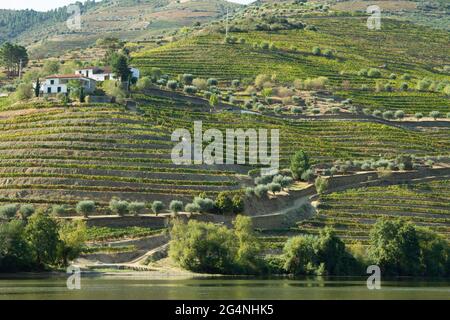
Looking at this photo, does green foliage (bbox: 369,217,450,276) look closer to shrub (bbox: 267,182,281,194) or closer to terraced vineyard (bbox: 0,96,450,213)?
shrub (bbox: 267,182,281,194)

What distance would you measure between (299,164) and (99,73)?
3330 centimetres

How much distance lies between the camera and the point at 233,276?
299ft

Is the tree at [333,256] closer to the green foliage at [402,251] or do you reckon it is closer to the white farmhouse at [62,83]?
the green foliage at [402,251]

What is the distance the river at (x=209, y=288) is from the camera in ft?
226

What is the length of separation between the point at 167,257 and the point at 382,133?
48.5 metres

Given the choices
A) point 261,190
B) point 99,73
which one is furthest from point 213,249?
point 99,73

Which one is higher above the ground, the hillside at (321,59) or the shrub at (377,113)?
the hillside at (321,59)

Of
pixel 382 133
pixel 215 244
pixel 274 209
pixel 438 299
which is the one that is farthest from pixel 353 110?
pixel 438 299

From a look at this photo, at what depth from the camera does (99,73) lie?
5477 inches

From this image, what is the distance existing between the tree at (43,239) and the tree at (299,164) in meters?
36.2

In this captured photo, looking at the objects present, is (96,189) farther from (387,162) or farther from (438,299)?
(438,299)

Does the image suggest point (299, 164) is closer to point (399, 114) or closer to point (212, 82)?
point (399, 114)

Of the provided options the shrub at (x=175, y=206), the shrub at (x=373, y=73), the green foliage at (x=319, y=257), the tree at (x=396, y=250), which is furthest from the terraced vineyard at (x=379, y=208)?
the shrub at (x=373, y=73)

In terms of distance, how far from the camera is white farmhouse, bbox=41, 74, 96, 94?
5044 inches
